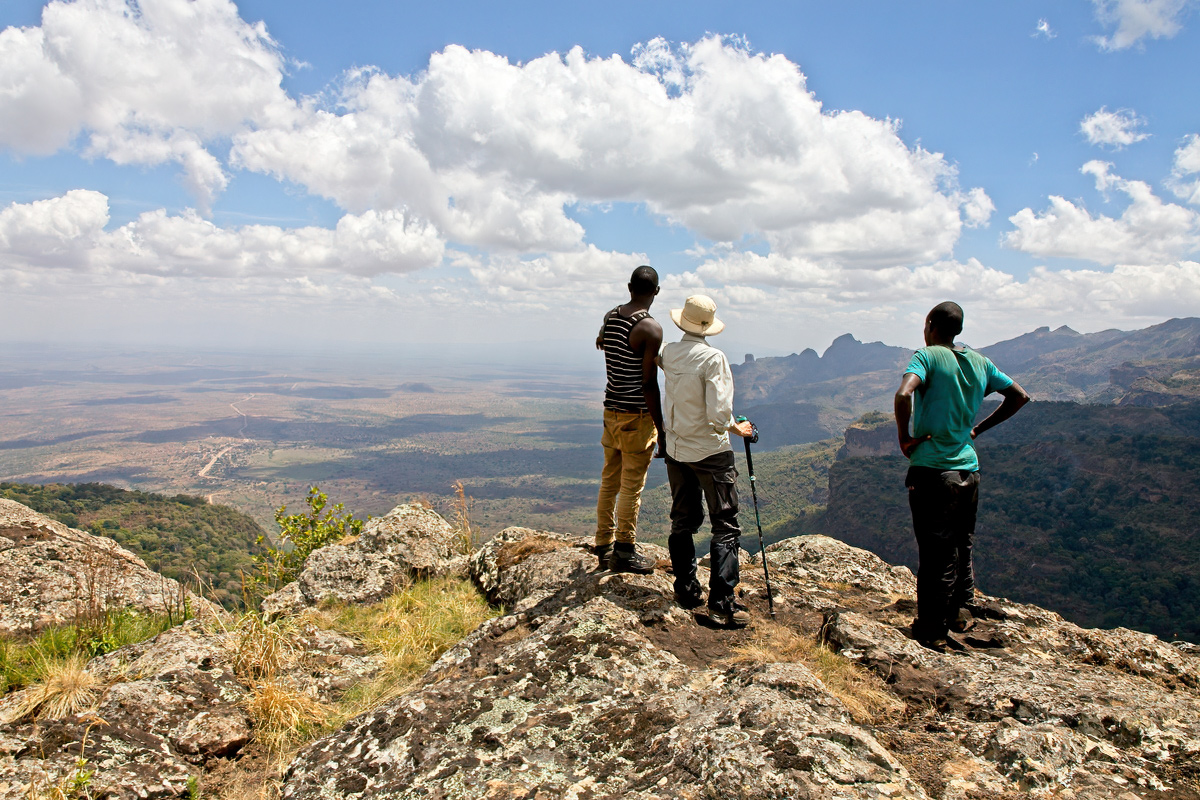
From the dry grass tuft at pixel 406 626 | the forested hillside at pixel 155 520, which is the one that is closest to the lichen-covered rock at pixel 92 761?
the dry grass tuft at pixel 406 626

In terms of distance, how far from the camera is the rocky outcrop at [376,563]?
6836mm

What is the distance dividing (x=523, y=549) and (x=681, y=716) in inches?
163

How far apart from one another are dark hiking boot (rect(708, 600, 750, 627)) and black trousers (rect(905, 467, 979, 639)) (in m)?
1.53

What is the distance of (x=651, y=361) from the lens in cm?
514

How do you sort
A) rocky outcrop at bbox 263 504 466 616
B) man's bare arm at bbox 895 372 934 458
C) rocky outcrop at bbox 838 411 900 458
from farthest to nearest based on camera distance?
rocky outcrop at bbox 838 411 900 458 → rocky outcrop at bbox 263 504 466 616 → man's bare arm at bbox 895 372 934 458

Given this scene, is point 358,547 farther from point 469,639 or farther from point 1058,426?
point 1058,426

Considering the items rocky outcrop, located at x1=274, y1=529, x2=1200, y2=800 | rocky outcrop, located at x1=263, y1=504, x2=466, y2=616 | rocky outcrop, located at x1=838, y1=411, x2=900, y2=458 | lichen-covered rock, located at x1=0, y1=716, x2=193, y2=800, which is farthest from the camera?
rocky outcrop, located at x1=838, y1=411, x2=900, y2=458

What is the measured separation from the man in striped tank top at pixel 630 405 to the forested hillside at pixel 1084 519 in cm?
5894

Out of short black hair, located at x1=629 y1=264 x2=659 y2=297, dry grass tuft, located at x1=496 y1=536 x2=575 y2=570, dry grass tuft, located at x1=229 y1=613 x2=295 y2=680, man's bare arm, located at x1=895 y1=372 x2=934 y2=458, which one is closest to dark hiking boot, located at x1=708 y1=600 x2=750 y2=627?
man's bare arm, located at x1=895 y1=372 x2=934 y2=458

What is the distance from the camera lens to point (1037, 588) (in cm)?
5778

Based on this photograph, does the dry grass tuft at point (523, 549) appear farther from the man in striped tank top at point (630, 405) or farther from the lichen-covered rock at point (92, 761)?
the lichen-covered rock at point (92, 761)

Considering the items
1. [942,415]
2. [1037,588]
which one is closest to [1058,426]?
[1037,588]

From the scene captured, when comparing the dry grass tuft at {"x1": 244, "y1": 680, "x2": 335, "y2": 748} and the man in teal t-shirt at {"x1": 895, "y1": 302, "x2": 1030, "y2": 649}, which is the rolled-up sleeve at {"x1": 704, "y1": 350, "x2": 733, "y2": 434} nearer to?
the man in teal t-shirt at {"x1": 895, "y1": 302, "x2": 1030, "y2": 649}

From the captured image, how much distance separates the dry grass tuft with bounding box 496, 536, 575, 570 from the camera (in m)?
6.86
